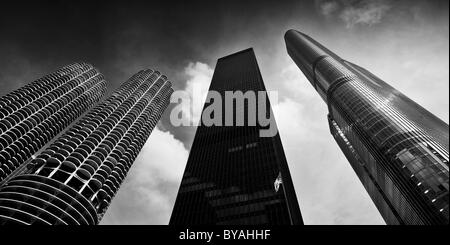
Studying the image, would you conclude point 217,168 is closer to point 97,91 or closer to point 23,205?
point 23,205

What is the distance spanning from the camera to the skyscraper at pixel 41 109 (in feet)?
411

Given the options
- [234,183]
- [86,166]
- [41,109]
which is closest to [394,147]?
[234,183]

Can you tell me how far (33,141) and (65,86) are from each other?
41.5 meters

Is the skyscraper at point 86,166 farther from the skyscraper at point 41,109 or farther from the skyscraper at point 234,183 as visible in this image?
the skyscraper at point 234,183

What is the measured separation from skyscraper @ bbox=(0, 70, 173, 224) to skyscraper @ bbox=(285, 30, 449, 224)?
309 feet

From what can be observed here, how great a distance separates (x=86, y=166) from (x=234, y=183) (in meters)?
55.2

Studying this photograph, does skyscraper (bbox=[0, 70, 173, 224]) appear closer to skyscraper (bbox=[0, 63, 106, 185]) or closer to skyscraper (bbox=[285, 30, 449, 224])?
skyscraper (bbox=[0, 63, 106, 185])

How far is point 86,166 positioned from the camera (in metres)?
113

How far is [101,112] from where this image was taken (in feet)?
507

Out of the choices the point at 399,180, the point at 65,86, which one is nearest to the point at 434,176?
the point at 399,180

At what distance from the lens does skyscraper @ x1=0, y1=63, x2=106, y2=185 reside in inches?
4929

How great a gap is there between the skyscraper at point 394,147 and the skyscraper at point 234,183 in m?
32.2

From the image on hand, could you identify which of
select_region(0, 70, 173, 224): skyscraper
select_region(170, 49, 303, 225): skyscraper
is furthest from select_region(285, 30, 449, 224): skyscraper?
select_region(0, 70, 173, 224): skyscraper

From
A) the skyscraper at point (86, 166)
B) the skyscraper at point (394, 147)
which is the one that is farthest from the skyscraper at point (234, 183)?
the skyscraper at point (394, 147)
